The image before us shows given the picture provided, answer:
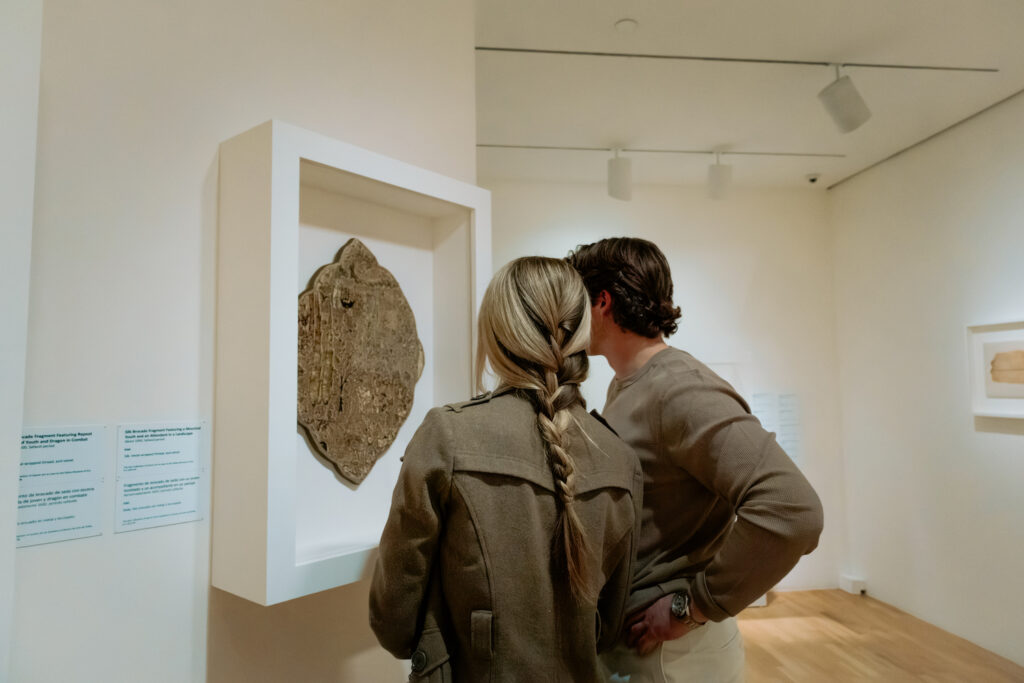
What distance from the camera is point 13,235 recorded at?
0.87 metres

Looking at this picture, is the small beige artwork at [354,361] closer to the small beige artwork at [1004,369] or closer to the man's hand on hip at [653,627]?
the man's hand on hip at [653,627]

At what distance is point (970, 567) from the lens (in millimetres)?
3271

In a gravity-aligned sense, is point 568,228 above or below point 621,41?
below

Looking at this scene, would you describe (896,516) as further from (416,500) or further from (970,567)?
(416,500)

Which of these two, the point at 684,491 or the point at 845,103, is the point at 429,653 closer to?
the point at 684,491

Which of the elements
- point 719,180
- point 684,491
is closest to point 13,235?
point 684,491

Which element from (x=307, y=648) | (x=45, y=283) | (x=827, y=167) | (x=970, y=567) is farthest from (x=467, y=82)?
(x=970, y=567)

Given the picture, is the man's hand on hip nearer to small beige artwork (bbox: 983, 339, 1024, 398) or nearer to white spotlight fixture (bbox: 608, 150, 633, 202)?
white spotlight fixture (bbox: 608, 150, 633, 202)

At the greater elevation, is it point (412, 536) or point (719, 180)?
point (719, 180)

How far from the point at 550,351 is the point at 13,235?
31.5 inches

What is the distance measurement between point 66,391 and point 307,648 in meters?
0.72

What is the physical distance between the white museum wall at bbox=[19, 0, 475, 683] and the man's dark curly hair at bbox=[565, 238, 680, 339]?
2.31ft

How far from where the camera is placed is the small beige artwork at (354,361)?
128 cm

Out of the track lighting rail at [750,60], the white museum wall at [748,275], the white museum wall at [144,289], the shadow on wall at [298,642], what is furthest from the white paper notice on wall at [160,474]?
the white museum wall at [748,275]
